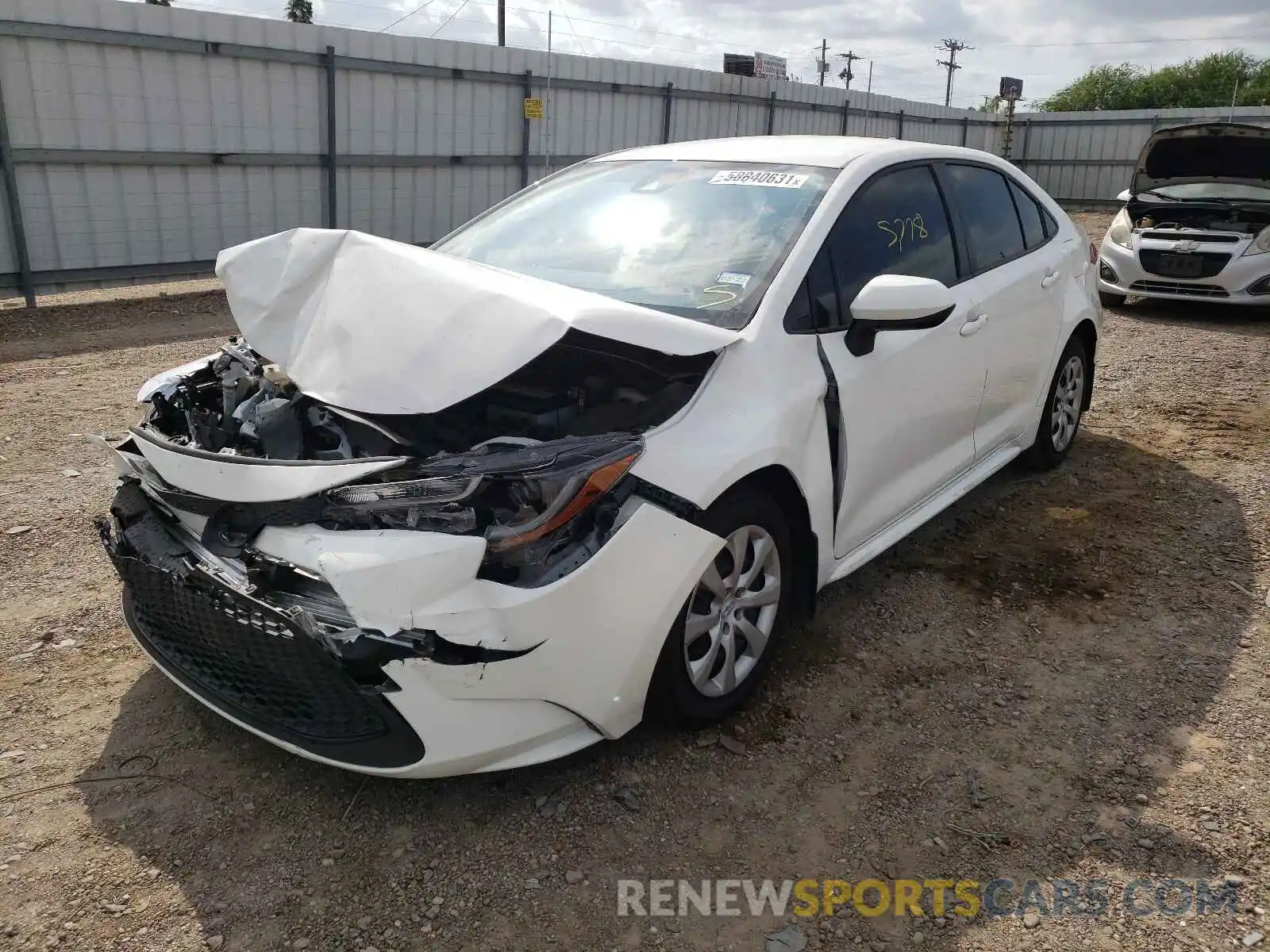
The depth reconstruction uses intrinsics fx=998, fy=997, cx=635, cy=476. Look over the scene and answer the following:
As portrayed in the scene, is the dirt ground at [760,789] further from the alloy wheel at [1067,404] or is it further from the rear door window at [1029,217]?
the rear door window at [1029,217]

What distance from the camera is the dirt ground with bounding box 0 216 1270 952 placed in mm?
2324

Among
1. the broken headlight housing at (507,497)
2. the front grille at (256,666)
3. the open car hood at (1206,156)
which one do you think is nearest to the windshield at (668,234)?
the broken headlight housing at (507,497)

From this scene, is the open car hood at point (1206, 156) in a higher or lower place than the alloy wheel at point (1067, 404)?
higher

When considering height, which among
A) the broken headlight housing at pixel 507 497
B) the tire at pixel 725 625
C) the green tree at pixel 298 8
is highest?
the green tree at pixel 298 8

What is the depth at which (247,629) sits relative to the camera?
241 centimetres

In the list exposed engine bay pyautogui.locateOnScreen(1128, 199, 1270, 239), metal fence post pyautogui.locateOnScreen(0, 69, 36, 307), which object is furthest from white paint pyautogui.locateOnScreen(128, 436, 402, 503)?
exposed engine bay pyautogui.locateOnScreen(1128, 199, 1270, 239)

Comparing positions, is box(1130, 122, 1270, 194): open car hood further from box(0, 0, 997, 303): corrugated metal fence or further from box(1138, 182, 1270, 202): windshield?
box(0, 0, 997, 303): corrugated metal fence

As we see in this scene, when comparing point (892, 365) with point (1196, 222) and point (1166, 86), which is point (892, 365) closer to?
point (1196, 222)

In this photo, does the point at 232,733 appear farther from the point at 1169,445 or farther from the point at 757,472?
the point at 1169,445

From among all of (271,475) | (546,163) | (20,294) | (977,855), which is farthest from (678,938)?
(546,163)

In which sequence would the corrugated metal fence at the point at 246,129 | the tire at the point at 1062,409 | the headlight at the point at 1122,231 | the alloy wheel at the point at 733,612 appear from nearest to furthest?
the alloy wheel at the point at 733,612
the tire at the point at 1062,409
the corrugated metal fence at the point at 246,129
the headlight at the point at 1122,231

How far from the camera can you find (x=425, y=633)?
228 centimetres

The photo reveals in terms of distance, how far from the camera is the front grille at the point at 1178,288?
9719 mm

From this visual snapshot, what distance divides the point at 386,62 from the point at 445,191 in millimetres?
1600
